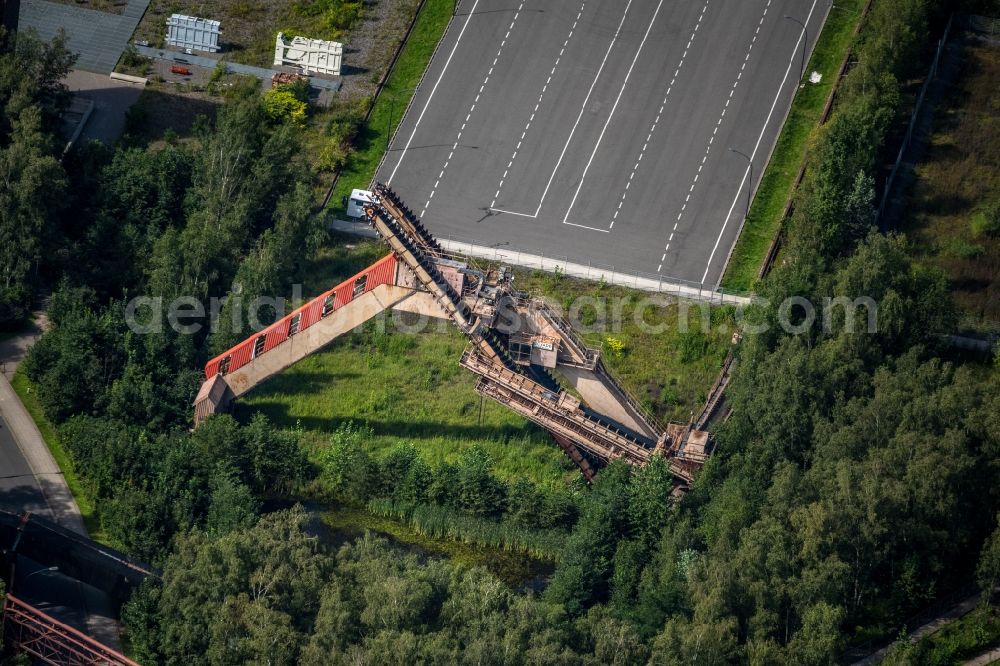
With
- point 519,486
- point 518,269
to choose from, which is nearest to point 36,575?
point 519,486

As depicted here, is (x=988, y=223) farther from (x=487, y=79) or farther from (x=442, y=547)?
(x=442, y=547)

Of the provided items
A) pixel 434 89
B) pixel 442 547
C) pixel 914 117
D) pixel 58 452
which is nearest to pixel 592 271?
pixel 434 89

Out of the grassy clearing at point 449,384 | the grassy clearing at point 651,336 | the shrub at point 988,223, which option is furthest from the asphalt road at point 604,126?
the shrub at point 988,223

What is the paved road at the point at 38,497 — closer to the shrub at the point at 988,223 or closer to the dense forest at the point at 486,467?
the dense forest at the point at 486,467

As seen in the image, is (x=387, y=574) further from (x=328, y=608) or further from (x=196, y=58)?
(x=196, y=58)

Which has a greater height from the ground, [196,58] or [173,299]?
[196,58]

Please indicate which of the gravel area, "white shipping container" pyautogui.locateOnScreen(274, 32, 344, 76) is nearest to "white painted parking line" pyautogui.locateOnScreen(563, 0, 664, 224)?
the gravel area
